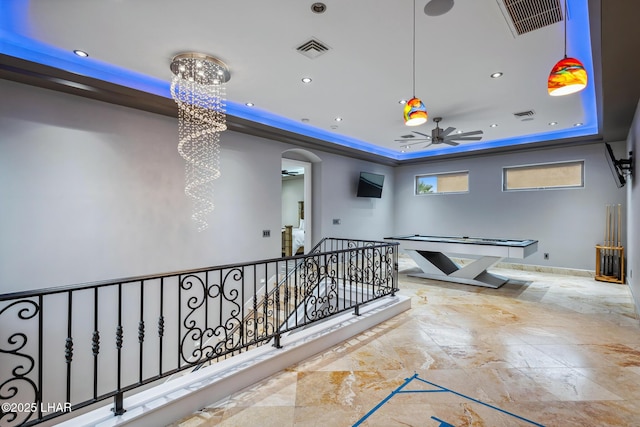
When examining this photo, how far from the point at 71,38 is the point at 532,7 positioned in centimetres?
418

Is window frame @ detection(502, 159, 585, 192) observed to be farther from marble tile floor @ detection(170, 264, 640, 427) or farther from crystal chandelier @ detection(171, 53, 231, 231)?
crystal chandelier @ detection(171, 53, 231, 231)

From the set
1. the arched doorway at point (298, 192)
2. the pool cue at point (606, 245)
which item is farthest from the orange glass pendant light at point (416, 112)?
the pool cue at point (606, 245)

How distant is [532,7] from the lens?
2.48m

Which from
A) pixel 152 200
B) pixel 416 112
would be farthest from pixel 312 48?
pixel 152 200

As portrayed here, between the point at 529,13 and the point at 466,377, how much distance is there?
309 centimetres

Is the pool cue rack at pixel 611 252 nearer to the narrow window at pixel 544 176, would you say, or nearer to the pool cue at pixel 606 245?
the pool cue at pixel 606 245

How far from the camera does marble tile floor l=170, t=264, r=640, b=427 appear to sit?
83.0 inches

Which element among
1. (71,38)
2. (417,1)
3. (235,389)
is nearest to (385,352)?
(235,389)

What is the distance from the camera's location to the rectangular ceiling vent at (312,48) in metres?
3.06

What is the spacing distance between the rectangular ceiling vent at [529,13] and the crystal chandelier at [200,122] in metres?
2.84

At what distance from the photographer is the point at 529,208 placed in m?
7.15

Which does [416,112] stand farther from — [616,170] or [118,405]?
[616,170]

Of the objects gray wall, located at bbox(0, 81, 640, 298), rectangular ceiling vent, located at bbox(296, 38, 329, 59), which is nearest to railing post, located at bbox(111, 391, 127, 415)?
gray wall, located at bbox(0, 81, 640, 298)

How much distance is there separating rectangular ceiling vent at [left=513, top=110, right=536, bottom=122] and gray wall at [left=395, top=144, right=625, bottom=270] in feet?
7.05
